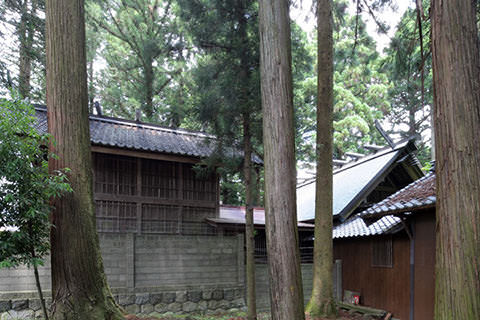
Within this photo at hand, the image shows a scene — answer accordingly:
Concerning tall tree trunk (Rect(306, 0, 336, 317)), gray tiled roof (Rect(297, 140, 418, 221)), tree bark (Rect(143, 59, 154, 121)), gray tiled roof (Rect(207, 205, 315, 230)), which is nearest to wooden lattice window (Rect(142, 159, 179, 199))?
gray tiled roof (Rect(207, 205, 315, 230))

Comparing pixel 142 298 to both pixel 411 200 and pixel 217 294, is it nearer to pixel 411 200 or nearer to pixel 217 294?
pixel 217 294

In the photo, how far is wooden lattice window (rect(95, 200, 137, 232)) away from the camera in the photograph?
10141mm

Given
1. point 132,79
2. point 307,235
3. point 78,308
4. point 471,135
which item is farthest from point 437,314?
point 132,79

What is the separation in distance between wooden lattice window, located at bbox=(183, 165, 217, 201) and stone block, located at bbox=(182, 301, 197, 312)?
311 centimetres

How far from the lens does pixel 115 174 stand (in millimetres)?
10453

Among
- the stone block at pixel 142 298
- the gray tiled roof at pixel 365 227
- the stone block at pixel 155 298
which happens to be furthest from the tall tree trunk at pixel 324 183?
the stone block at pixel 142 298

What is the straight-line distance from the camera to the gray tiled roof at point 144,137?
996 centimetres

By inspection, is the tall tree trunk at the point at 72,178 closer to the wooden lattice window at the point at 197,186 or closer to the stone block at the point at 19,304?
the stone block at the point at 19,304

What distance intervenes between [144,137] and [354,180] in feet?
27.4

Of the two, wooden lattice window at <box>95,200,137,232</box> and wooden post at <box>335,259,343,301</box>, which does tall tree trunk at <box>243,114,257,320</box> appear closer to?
wooden lattice window at <box>95,200,137,232</box>

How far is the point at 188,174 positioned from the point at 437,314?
8.58m

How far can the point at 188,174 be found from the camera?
37.4ft

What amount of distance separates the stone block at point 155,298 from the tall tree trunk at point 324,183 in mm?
3603

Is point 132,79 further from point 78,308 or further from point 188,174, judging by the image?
point 78,308
